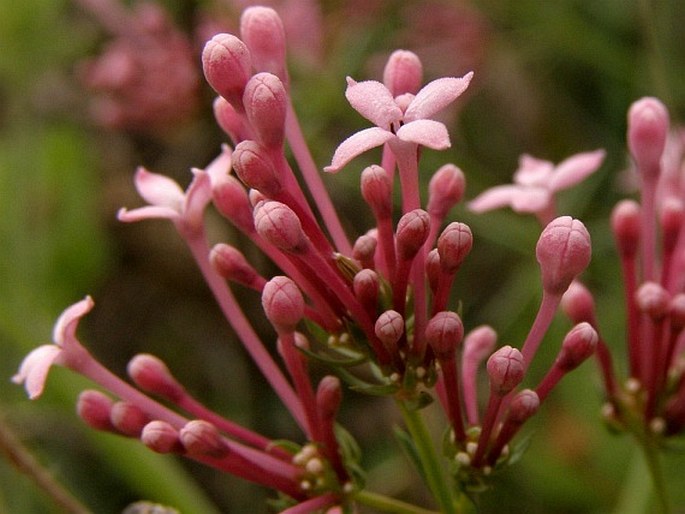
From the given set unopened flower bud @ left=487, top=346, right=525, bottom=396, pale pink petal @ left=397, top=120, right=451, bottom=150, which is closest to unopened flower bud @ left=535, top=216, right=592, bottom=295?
unopened flower bud @ left=487, top=346, right=525, bottom=396

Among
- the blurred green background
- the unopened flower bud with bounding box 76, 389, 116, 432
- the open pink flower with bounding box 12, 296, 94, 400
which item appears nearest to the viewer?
the open pink flower with bounding box 12, 296, 94, 400

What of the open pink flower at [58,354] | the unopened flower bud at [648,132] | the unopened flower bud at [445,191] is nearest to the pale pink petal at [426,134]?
the unopened flower bud at [445,191]

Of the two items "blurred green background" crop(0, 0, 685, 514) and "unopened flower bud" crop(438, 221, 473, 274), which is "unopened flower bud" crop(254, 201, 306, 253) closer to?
"unopened flower bud" crop(438, 221, 473, 274)

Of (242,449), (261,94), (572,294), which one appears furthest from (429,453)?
(261,94)

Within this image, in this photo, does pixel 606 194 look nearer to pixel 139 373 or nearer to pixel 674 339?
pixel 674 339

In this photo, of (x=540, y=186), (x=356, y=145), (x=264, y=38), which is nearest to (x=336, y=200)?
(x=540, y=186)

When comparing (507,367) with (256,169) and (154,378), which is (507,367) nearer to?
(256,169)
